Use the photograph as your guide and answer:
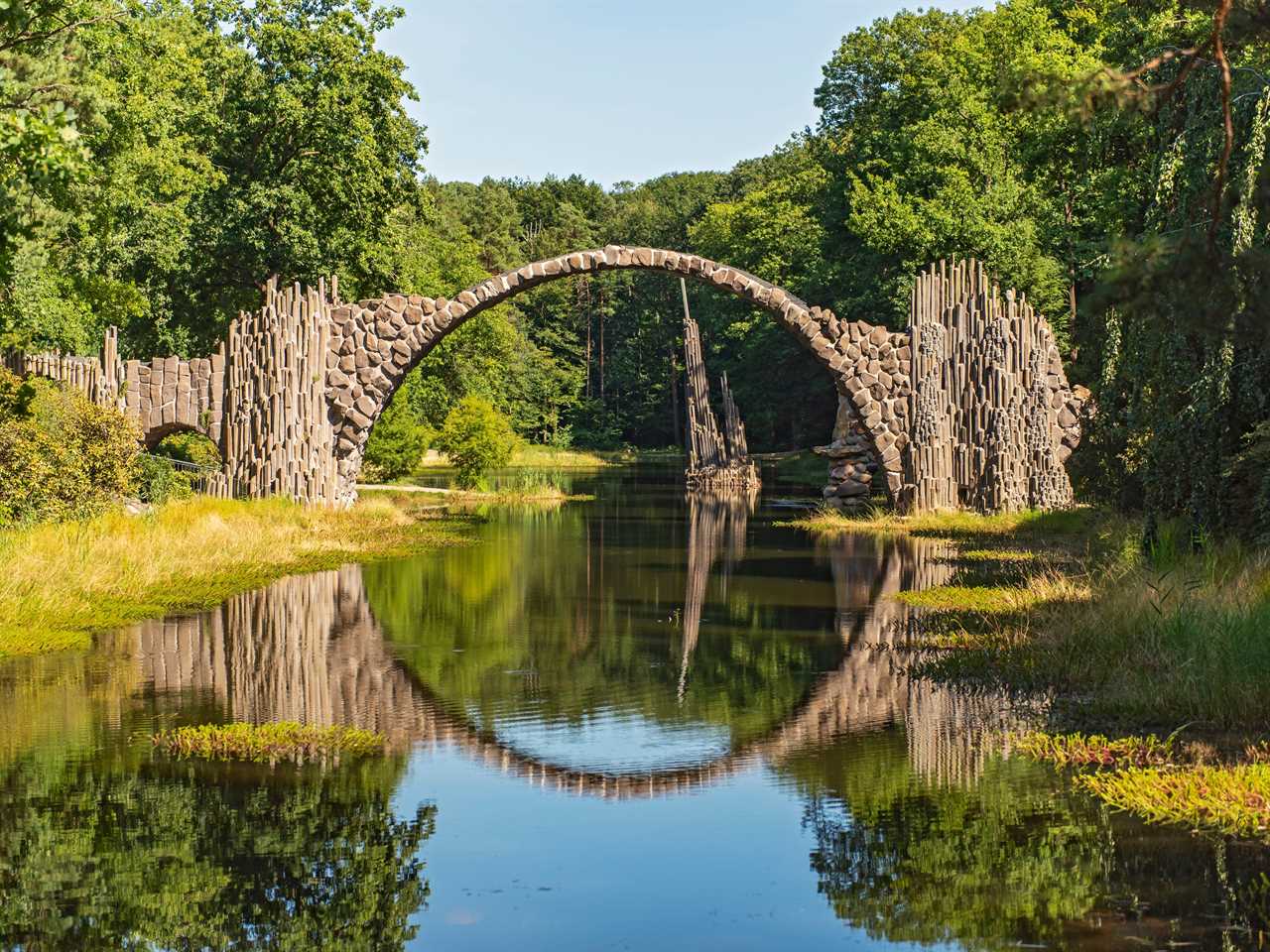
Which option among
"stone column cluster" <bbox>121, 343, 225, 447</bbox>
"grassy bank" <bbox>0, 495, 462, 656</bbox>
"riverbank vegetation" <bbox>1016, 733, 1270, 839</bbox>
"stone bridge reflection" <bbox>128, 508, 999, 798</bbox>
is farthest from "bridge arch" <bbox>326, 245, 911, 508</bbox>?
"riverbank vegetation" <bbox>1016, 733, 1270, 839</bbox>

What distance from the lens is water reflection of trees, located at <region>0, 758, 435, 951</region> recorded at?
668 centimetres

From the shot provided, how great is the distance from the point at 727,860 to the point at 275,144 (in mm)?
31534

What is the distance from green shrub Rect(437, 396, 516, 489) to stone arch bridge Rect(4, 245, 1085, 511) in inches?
470

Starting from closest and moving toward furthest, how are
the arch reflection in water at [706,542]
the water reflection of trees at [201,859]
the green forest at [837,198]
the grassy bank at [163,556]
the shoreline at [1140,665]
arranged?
the water reflection of trees at [201,859] < the shoreline at [1140,665] < the green forest at [837,198] < the grassy bank at [163,556] < the arch reflection in water at [706,542]

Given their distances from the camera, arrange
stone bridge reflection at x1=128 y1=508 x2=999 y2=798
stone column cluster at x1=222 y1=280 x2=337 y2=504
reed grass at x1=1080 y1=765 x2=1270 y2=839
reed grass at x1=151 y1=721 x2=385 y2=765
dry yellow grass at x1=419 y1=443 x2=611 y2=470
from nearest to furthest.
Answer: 1. reed grass at x1=1080 y1=765 x2=1270 y2=839
2. reed grass at x1=151 y1=721 x2=385 y2=765
3. stone bridge reflection at x1=128 y1=508 x2=999 y2=798
4. stone column cluster at x1=222 y1=280 x2=337 y2=504
5. dry yellow grass at x1=419 y1=443 x2=611 y2=470

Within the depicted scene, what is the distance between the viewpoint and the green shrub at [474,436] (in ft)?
142

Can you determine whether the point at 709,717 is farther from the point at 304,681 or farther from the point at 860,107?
the point at 860,107

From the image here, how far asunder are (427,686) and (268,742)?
2.75 meters

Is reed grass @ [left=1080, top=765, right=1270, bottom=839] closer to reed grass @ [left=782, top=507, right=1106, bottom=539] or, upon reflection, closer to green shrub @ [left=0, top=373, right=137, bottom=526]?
green shrub @ [left=0, top=373, right=137, bottom=526]

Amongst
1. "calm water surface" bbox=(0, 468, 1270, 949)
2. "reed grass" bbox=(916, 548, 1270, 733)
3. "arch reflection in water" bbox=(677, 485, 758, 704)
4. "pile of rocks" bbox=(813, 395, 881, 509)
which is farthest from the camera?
"pile of rocks" bbox=(813, 395, 881, 509)

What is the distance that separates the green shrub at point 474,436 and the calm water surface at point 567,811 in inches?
1059

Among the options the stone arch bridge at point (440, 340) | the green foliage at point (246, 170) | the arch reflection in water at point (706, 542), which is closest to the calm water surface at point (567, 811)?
the arch reflection in water at point (706, 542)

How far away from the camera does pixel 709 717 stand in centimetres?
1177

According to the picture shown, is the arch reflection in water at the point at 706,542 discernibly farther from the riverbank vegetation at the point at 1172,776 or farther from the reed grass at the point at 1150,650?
the riverbank vegetation at the point at 1172,776
